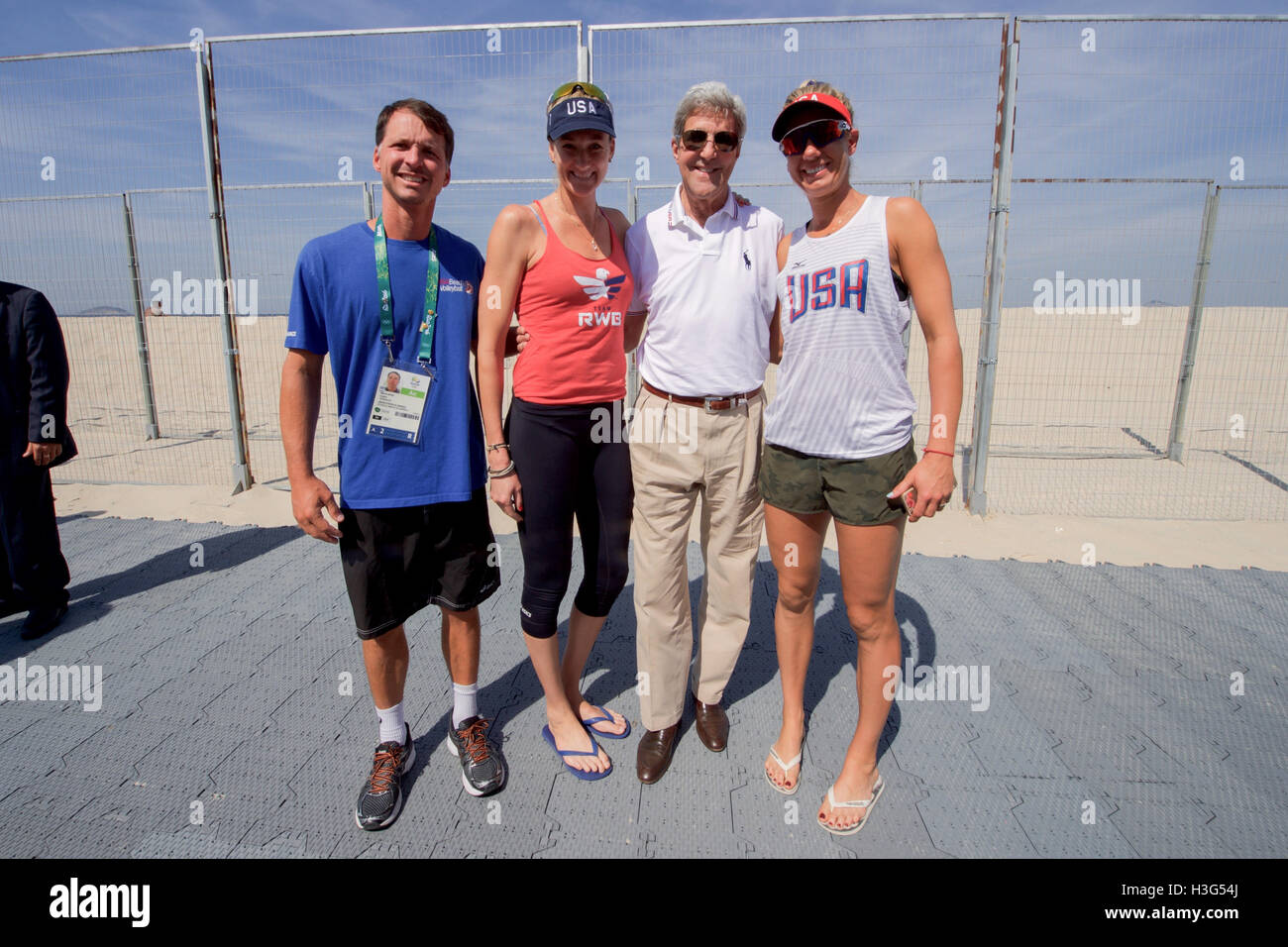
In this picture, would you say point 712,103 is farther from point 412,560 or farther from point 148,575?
point 148,575

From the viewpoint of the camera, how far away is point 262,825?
2.10 m

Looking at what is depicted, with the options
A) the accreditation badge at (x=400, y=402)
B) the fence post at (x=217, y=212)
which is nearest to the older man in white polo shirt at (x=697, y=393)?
the accreditation badge at (x=400, y=402)

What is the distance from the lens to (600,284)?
2.18 meters

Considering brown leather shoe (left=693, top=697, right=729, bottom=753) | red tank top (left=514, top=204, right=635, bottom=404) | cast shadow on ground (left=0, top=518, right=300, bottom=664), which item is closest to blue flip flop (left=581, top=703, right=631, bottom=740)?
brown leather shoe (left=693, top=697, right=729, bottom=753)

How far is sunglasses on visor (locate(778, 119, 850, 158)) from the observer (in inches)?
74.0

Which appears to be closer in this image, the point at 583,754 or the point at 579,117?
the point at 579,117

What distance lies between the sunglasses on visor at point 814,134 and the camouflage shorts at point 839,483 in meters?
0.91

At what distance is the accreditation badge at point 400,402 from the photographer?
2068mm

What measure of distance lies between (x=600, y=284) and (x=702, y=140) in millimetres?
548

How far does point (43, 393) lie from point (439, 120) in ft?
9.11

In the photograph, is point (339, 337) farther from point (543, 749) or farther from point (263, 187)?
point (263, 187)

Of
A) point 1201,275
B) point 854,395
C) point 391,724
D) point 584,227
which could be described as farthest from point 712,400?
point 1201,275

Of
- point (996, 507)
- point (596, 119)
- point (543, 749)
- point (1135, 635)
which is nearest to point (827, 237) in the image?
point (596, 119)
